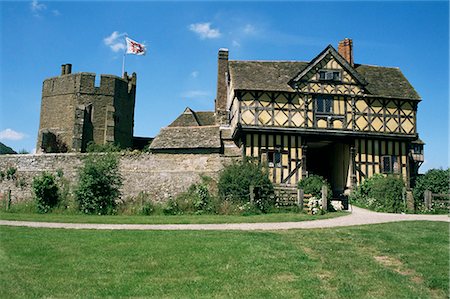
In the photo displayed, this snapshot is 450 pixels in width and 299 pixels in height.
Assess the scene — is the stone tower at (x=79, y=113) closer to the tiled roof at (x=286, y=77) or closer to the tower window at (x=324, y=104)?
the tiled roof at (x=286, y=77)

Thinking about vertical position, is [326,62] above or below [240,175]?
above

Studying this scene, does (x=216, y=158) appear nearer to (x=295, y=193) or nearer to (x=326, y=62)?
(x=295, y=193)

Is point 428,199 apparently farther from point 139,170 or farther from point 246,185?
point 139,170

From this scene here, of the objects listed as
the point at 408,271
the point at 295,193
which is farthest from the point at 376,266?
the point at 295,193

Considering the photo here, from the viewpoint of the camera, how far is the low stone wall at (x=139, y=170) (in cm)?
2155

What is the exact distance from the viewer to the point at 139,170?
22.1 meters

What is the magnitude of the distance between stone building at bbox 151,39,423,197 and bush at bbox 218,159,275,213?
3.02 metres

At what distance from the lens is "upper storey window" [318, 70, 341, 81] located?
24.4 metres

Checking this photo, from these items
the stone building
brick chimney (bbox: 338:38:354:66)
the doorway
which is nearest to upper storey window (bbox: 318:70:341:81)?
the stone building

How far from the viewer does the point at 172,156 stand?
22.6 metres

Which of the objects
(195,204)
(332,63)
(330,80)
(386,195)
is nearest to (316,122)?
(330,80)

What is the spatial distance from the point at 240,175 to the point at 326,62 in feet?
32.6

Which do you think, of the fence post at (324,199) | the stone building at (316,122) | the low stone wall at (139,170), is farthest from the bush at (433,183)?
the low stone wall at (139,170)

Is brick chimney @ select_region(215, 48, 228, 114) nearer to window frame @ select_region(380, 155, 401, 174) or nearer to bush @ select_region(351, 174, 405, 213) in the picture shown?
window frame @ select_region(380, 155, 401, 174)
